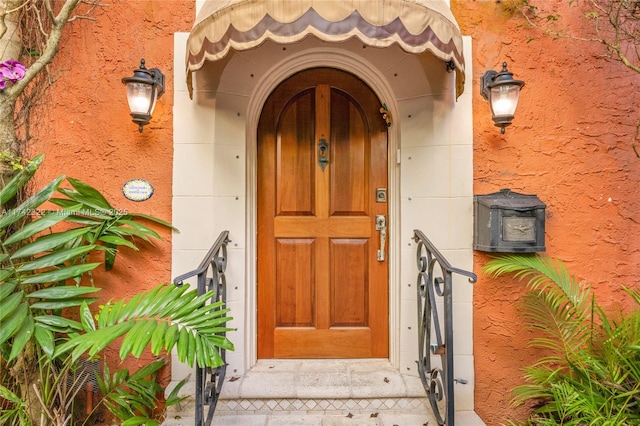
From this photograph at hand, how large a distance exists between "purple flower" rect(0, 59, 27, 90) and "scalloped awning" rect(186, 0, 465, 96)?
116cm

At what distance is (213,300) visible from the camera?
7.18 ft

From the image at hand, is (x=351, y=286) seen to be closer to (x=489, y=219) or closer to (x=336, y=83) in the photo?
(x=489, y=219)

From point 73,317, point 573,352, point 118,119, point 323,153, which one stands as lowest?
point 573,352

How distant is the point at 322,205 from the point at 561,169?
1.68 meters

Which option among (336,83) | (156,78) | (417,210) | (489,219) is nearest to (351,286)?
(417,210)

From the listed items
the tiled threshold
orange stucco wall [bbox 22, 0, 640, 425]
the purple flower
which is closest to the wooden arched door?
the tiled threshold

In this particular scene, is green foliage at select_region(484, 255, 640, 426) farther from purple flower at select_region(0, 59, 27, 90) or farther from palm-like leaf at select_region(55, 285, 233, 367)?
purple flower at select_region(0, 59, 27, 90)

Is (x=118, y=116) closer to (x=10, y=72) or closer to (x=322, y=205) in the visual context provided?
(x=10, y=72)

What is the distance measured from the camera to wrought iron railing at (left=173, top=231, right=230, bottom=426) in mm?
1808

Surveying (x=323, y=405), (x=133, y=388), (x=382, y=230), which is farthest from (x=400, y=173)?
(x=133, y=388)

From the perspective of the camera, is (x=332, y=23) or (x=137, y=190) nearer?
(x=332, y=23)

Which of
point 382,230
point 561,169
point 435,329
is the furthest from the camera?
point 382,230

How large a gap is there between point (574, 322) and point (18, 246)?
11.2 ft

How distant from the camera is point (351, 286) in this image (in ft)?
8.90
